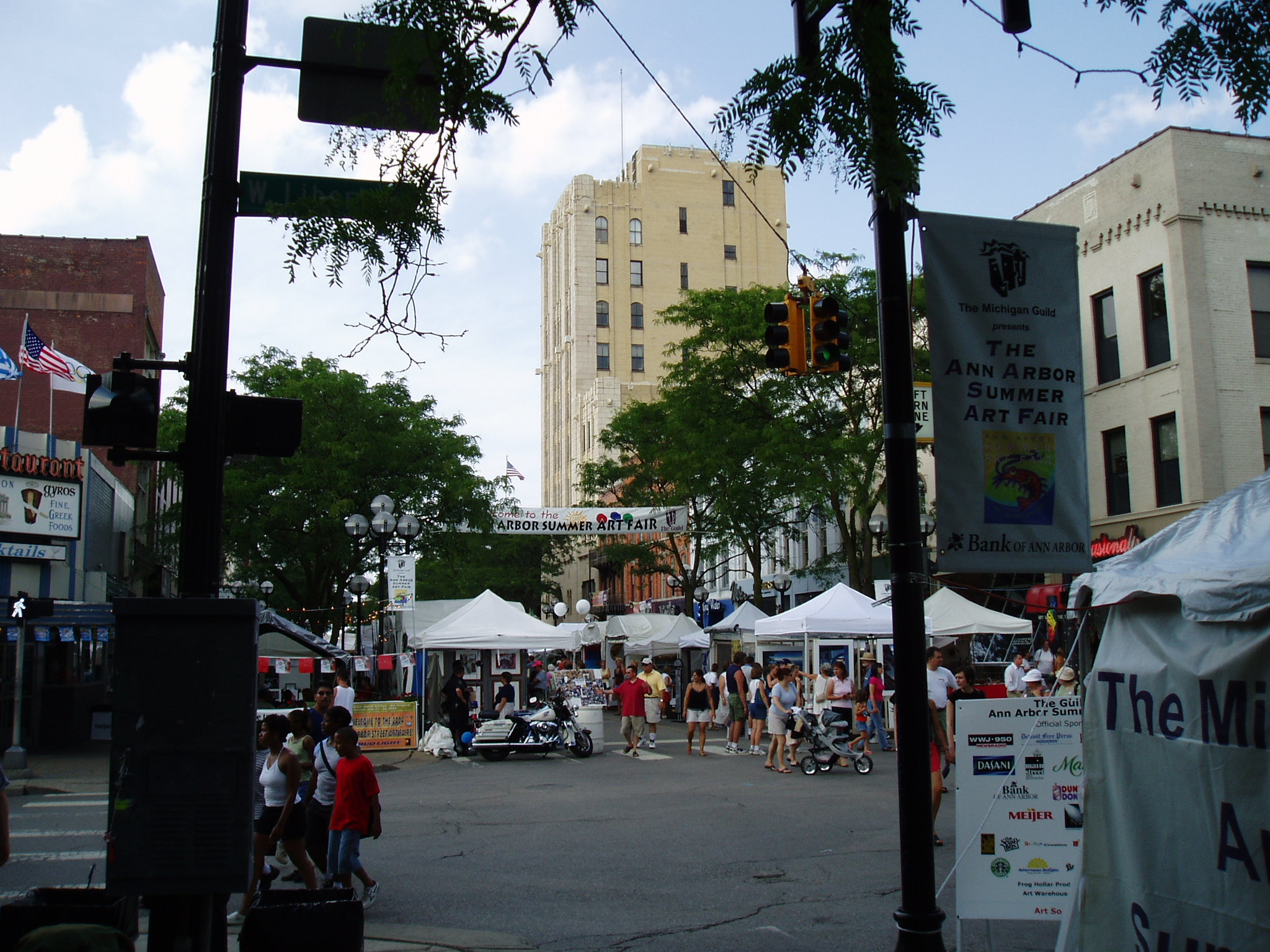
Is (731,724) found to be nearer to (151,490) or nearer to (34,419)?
(34,419)

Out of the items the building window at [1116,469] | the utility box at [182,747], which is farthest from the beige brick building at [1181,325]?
the utility box at [182,747]

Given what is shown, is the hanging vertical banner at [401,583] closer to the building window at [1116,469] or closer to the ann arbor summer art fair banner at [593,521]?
the ann arbor summer art fair banner at [593,521]

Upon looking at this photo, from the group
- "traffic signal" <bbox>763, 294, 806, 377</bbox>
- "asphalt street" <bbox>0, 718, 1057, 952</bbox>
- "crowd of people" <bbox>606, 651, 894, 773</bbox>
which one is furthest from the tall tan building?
"traffic signal" <bbox>763, 294, 806, 377</bbox>

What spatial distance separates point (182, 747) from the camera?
5059 millimetres

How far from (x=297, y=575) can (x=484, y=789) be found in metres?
30.7

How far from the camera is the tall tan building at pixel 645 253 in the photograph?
80438 millimetres

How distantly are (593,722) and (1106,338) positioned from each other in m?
15.6

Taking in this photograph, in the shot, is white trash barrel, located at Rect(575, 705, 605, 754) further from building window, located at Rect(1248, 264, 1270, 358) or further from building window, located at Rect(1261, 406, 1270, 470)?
building window, located at Rect(1248, 264, 1270, 358)

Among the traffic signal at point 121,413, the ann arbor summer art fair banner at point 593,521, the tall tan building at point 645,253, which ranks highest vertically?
the tall tan building at point 645,253

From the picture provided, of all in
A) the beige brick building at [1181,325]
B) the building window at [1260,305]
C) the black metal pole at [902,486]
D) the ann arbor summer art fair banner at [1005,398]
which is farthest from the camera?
the building window at [1260,305]

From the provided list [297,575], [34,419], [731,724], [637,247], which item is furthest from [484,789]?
[637,247]

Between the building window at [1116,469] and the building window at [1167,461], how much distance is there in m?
0.85

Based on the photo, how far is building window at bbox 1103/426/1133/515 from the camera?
27.2m

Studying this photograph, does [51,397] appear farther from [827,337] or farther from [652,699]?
[827,337]
